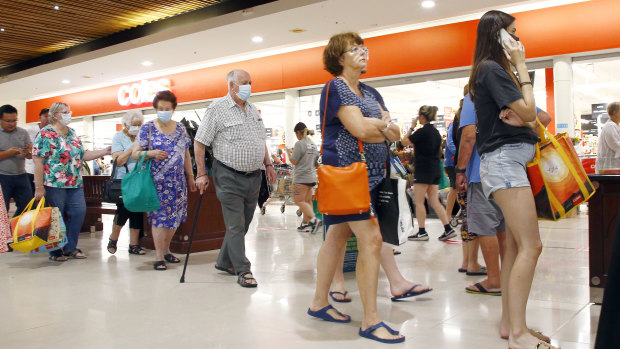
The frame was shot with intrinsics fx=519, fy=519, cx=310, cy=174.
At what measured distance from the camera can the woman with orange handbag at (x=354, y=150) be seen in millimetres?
2527

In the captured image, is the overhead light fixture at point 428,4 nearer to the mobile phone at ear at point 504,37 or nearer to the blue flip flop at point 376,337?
the mobile phone at ear at point 504,37

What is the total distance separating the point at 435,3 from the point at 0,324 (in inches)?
283

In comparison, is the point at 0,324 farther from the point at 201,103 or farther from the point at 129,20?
the point at 201,103

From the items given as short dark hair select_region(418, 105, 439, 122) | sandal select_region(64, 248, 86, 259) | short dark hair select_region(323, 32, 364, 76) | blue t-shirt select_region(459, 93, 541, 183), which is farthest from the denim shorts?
sandal select_region(64, 248, 86, 259)

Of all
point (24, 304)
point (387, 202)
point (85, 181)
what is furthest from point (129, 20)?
point (387, 202)

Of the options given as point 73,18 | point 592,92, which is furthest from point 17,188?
point 592,92

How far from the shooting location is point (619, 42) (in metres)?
8.08

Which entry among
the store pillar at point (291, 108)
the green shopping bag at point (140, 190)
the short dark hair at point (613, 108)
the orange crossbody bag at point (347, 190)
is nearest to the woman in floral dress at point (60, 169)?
the green shopping bag at point (140, 190)

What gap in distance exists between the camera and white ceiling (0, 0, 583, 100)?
26.9ft

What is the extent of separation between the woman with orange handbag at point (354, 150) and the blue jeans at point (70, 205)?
3.10 metres

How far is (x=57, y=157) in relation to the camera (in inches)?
189

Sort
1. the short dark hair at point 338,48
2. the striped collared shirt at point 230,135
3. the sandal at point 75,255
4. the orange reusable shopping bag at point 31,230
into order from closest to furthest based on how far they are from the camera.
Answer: the short dark hair at point 338,48 → the striped collared shirt at point 230,135 → the orange reusable shopping bag at point 31,230 → the sandal at point 75,255

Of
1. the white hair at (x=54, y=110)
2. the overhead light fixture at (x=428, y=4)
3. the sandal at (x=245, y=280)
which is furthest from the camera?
the overhead light fixture at (x=428, y=4)

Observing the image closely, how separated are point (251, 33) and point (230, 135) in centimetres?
635
